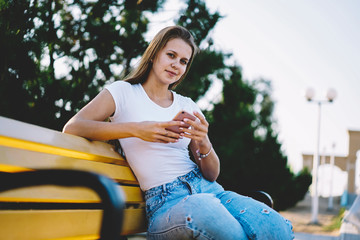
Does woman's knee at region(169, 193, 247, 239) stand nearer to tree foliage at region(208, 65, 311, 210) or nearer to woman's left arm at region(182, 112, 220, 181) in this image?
woman's left arm at region(182, 112, 220, 181)

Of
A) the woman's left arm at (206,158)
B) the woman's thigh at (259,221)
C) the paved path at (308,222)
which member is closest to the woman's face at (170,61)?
the woman's left arm at (206,158)

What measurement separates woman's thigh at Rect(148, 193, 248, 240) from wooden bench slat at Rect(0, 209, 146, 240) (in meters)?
0.35

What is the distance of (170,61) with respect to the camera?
232 centimetres

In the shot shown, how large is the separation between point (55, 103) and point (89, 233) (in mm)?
1704

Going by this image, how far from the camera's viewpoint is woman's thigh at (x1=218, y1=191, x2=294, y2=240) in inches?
68.8

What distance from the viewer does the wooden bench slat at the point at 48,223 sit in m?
1.17

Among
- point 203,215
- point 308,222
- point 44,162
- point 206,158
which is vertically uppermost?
point 44,162

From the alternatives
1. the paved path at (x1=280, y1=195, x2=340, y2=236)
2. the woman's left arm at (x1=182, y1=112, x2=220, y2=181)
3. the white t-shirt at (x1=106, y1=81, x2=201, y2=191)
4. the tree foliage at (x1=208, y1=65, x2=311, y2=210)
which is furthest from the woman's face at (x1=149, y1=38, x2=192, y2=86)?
the paved path at (x1=280, y1=195, x2=340, y2=236)

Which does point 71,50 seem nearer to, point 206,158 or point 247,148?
point 206,158

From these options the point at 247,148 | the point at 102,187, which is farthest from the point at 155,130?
the point at 247,148

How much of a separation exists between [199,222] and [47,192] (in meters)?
0.66

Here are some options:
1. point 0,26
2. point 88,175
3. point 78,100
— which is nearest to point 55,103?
point 78,100

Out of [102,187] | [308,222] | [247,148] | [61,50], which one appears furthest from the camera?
[308,222]

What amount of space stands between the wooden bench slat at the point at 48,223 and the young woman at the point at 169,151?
361mm
